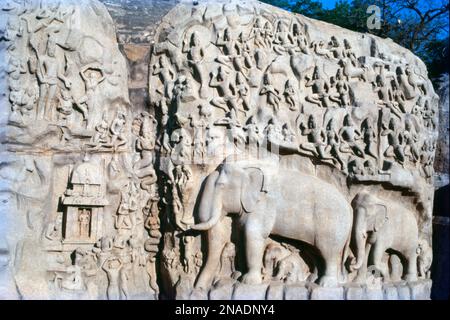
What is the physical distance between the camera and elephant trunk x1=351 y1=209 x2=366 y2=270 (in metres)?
5.31

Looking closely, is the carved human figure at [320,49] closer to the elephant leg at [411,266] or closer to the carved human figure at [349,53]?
the carved human figure at [349,53]

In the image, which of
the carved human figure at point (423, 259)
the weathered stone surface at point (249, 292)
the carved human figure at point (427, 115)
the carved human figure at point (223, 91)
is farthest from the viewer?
the carved human figure at point (427, 115)

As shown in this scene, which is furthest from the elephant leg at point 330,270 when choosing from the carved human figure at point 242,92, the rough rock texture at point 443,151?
the rough rock texture at point 443,151

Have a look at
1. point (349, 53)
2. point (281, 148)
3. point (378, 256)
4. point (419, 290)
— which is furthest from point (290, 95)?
point (419, 290)

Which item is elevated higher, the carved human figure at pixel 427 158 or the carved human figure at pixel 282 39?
the carved human figure at pixel 282 39

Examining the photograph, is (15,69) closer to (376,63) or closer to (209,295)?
(209,295)

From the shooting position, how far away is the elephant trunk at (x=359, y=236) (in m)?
5.31

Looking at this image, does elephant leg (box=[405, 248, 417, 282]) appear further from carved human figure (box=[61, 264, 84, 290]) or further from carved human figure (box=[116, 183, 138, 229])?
carved human figure (box=[61, 264, 84, 290])

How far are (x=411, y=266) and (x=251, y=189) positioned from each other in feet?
6.99

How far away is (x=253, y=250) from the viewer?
4.98 meters

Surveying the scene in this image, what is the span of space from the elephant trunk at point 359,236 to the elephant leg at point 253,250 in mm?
1051

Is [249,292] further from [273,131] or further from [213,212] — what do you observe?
[273,131]
